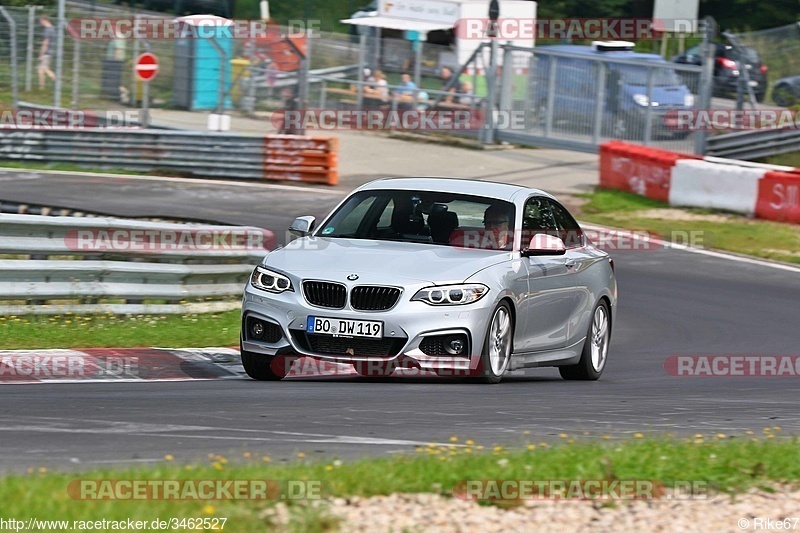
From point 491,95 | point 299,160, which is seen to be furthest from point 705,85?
point 299,160

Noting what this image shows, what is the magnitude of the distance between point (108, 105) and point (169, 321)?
52.7 feet

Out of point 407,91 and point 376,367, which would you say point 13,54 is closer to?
point 407,91

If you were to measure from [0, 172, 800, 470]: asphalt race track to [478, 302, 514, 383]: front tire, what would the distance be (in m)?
0.19

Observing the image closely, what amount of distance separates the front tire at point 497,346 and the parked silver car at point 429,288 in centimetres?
1

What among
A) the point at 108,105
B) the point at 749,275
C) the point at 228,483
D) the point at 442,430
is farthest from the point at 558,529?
the point at 108,105

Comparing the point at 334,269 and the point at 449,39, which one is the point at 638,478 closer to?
the point at 334,269

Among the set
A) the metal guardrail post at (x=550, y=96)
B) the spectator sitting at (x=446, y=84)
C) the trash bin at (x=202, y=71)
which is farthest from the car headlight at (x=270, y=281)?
the spectator sitting at (x=446, y=84)

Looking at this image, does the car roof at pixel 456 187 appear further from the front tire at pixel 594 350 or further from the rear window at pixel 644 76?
the rear window at pixel 644 76

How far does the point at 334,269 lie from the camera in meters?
8.70

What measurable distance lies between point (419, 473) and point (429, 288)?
3.02 m

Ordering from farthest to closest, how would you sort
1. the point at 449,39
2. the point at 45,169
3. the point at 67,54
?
the point at 449,39 < the point at 67,54 < the point at 45,169

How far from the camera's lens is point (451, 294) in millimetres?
8656

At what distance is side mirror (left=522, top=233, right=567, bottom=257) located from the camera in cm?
952

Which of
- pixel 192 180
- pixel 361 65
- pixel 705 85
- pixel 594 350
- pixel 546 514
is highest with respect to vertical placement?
pixel 705 85
